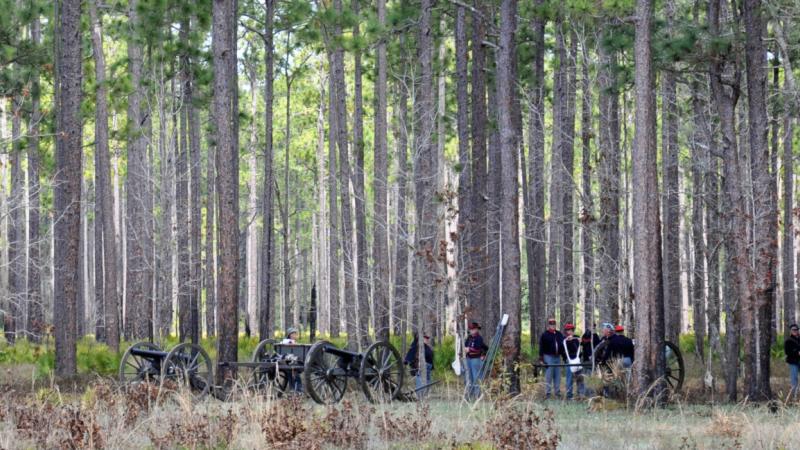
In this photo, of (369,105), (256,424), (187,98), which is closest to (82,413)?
(256,424)

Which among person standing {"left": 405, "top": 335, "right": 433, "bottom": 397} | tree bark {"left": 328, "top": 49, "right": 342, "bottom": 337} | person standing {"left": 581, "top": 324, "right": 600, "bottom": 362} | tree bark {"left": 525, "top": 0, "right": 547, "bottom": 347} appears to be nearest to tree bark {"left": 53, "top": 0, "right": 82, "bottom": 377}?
person standing {"left": 405, "top": 335, "right": 433, "bottom": 397}

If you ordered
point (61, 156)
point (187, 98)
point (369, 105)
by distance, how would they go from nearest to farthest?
point (61, 156) → point (187, 98) → point (369, 105)

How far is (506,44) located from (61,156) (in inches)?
382

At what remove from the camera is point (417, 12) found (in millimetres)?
27062

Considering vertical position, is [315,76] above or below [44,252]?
above

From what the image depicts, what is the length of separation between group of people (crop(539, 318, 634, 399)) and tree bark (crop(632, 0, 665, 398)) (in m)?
1.46

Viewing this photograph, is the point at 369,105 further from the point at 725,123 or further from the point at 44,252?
the point at 725,123

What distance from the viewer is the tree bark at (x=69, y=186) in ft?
70.0

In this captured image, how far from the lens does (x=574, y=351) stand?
21969mm

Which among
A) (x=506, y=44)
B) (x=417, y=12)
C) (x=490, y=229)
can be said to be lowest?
(x=490, y=229)

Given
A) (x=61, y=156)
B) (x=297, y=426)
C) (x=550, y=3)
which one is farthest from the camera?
→ (x=61, y=156)

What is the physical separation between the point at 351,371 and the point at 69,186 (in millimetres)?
7649

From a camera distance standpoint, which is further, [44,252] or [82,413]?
[44,252]

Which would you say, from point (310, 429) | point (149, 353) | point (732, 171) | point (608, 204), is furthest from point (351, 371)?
point (608, 204)
